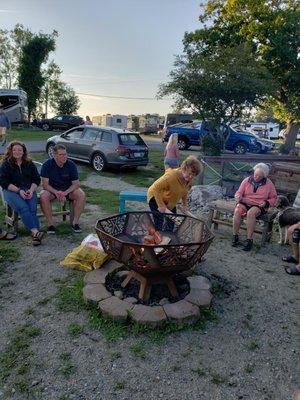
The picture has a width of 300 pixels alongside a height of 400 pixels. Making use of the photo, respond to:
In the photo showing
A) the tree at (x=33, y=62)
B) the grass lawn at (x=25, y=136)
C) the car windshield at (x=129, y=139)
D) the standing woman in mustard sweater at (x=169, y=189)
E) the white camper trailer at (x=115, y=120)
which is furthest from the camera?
the white camper trailer at (x=115, y=120)

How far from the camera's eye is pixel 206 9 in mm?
22484

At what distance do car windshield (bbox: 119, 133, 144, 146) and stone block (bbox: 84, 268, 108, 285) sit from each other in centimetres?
783

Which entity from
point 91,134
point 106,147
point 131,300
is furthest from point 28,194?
point 91,134

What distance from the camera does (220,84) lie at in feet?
49.3

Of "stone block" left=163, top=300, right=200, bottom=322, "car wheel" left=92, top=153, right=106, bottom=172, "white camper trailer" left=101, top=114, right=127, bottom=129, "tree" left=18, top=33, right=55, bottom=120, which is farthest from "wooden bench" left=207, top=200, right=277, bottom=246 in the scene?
"white camper trailer" left=101, top=114, right=127, bottom=129

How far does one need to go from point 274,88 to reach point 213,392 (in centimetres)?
1612

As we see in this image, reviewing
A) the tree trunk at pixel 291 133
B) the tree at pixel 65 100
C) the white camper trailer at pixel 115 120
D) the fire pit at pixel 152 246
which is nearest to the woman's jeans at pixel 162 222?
the fire pit at pixel 152 246

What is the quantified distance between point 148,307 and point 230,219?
355 cm

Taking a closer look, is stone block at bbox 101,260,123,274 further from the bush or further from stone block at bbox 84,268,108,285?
the bush

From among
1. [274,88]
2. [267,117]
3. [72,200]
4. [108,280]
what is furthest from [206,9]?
[267,117]

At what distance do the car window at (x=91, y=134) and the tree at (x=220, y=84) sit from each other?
5.45 meters

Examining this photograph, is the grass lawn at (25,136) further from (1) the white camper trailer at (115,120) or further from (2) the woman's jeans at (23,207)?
(2) the woman's jeans at (23,207)

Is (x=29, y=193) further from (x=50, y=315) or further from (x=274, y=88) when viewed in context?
(x=274, y=88)

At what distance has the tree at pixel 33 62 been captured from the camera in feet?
107
